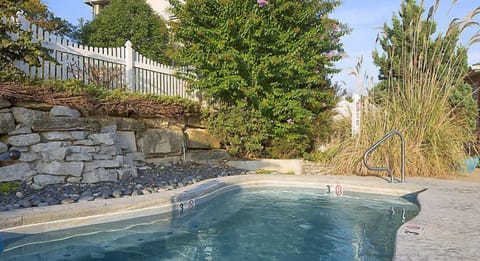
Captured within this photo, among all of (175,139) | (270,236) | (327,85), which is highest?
(327,85)

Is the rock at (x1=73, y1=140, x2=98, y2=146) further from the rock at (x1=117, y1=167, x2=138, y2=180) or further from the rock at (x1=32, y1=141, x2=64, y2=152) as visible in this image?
the rock at (x1=117, y1=167, x2=138, y2=180)

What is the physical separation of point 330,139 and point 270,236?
4.31m

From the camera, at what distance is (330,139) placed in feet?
22.6

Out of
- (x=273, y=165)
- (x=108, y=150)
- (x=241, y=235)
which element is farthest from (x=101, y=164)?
(x=273, y=165)

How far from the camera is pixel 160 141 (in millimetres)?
5848

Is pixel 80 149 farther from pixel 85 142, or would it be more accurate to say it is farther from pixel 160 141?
pixel 160 141

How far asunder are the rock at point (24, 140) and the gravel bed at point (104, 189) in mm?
485

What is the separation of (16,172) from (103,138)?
38.1 inches

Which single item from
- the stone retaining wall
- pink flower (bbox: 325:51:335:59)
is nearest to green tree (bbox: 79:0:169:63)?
pink flower (bbox: 325:51:335:59)

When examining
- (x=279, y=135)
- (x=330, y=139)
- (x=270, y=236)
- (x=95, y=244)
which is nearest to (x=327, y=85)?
(x=330, y=139)

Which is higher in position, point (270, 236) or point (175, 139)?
point (175, 139)

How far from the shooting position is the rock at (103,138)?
4331 mm

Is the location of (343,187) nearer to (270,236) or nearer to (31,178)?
(270,236)

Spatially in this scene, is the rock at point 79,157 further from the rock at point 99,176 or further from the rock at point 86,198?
the rock at point 86,198
